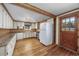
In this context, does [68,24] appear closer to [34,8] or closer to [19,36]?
[34,8]

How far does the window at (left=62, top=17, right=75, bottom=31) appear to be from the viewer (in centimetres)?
70

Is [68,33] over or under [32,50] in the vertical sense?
over

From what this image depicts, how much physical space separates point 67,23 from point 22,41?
1.77ft

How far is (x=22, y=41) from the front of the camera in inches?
31.5

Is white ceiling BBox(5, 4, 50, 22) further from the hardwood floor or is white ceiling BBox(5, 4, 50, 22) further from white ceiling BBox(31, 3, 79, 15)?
the hardwood floor

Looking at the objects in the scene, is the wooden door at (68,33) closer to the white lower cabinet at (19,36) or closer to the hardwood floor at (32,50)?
the hardwood floor at (32,50)

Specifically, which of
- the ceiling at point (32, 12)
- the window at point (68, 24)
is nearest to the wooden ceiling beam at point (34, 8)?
the ceiling at point (32, 12)

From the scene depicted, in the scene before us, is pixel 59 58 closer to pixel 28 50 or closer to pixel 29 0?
pixel 28 50

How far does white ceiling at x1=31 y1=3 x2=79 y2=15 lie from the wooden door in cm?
10

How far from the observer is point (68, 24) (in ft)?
2.44

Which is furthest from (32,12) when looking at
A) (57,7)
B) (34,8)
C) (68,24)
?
(68,24)

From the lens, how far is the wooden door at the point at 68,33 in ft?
2.30

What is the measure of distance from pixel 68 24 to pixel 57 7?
0.79 ft

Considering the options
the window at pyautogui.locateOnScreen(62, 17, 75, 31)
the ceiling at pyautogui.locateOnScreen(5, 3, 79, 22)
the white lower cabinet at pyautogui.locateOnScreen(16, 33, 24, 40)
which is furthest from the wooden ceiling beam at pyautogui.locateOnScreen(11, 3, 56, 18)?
the white lower cabinet at pyautogui.locateOnScreen(16, 33, 24, 40)
